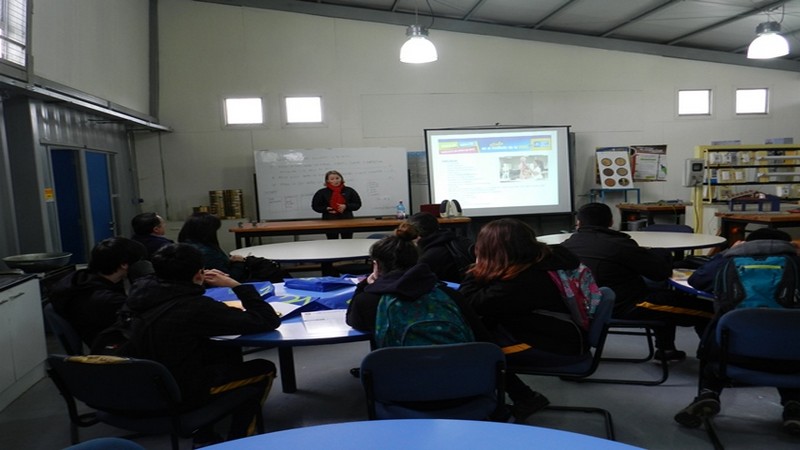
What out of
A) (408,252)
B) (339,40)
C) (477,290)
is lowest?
(477,290)

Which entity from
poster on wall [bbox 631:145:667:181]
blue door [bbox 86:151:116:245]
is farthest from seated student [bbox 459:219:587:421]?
poster on wall [bbox 631:145:667:181]

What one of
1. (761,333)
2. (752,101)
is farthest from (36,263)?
(752,101)

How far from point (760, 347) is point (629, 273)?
2.88ft

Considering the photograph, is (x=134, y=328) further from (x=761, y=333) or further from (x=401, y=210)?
(x=401, y=210)

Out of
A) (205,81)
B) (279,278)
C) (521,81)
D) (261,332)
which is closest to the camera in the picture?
(261,332)

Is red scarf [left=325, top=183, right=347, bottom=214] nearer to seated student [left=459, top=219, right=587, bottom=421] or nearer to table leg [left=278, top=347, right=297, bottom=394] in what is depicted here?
table leg [left=278, top=347, right=297, bottom=394]

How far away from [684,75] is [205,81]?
745 cm

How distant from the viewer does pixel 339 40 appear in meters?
7.07

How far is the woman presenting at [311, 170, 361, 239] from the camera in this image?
20.1 feet

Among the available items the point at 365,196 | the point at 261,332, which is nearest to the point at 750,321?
the point at 261,332

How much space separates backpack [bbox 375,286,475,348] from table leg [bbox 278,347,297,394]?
1.28m

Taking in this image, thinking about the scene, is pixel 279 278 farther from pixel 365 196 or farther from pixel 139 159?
pixel 139 159

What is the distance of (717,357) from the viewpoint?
2.05m

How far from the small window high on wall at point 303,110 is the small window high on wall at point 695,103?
228 inches
